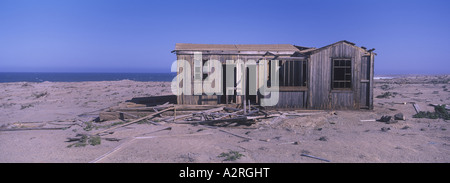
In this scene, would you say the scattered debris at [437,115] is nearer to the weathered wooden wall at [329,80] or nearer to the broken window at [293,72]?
the weathered wooden wall at [329,80]

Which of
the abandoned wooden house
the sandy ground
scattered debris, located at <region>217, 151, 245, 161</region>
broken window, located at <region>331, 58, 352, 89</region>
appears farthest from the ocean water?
scattered debris, located at <region>217, 151, 245, 161</region>

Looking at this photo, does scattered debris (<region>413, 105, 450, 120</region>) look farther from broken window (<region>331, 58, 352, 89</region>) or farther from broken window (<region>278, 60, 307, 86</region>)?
broken window (<region>278, 60, 307, 86</region>)

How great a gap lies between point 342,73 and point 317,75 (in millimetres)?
1219

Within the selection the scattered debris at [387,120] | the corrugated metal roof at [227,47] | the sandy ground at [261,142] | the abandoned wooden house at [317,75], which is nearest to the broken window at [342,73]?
the abandoned wooden house at [317,75]

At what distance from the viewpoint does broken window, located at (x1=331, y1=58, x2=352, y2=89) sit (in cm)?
1280

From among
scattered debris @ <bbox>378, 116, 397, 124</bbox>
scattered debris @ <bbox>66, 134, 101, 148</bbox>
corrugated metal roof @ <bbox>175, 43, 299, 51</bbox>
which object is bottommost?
scattered debris @ <bbox>66, 134, 101, 148</bbox>

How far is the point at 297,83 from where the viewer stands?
13.3 metres

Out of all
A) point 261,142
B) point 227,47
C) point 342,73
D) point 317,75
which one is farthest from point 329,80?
point 261,142

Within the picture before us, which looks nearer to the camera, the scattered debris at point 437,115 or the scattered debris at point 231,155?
the scattered debris at point 231,155

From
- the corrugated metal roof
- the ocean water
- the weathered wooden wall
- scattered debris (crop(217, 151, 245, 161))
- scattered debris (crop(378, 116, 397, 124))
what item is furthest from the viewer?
the ocean water

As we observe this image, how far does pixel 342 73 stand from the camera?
12977 mm

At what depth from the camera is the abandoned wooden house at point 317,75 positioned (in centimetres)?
1276

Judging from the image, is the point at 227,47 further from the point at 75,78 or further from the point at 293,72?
the point at 75,78
